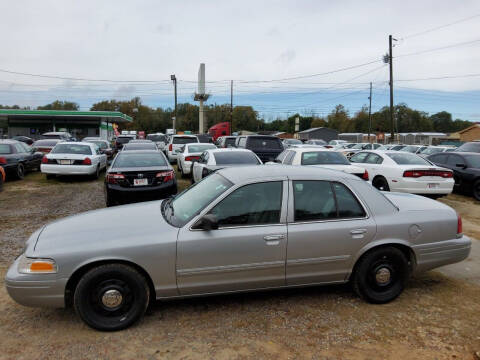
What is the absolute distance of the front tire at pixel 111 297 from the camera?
10.1 feet

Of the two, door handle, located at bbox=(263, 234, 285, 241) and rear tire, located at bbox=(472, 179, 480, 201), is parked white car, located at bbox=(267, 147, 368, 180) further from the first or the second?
door handle, located at bbox=(263, 234, 285, 241)

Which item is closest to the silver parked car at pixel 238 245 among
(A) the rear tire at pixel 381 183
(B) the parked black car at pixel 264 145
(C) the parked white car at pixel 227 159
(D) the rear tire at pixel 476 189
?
(C) the parked white car at pixel 227 159

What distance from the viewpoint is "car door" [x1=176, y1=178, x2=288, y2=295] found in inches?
129

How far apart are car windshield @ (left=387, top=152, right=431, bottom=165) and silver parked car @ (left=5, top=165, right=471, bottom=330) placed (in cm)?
609

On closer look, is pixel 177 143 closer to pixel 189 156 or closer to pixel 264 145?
pixel 189 156

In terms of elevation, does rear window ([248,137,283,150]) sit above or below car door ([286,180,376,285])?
above

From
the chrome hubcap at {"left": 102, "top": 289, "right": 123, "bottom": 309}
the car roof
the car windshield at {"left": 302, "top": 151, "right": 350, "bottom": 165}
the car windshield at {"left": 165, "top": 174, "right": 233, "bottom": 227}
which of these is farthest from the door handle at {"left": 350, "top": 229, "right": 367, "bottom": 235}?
the car windshield at {"left": 302, "top": 151, "right": 350, "bottom": 165}

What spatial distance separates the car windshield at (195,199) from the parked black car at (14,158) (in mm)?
10805

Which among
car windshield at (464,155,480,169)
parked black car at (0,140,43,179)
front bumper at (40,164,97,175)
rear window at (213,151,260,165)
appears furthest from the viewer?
parked black car at (0,140,43,179)

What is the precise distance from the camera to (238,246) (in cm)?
333

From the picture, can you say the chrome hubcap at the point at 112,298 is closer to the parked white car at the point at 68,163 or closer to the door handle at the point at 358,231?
the door handle at the point at 358,231

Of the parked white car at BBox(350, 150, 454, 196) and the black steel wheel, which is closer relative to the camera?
the parked white car at BBox(350, 150, 454, 196)

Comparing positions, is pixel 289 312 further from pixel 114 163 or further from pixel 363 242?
pixel 114 163

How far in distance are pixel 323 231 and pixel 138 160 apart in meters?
5.96
